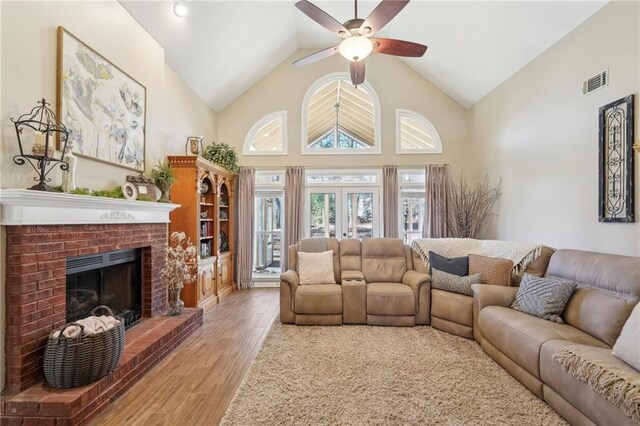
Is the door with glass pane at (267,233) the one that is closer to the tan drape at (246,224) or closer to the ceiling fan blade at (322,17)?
the tan drape at (246,224)

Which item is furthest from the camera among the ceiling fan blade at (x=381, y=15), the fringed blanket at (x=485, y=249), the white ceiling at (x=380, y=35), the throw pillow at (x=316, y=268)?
the throw pillow at (x=316, y=268)

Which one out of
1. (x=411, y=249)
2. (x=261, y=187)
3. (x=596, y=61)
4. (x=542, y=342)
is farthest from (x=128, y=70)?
(x=596, y=61)

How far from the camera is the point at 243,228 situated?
570cm

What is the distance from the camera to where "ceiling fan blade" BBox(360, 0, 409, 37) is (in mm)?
2240

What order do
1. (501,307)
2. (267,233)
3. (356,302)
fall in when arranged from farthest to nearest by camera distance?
(267,233) < (356,302) < (501,307)

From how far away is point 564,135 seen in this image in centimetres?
339

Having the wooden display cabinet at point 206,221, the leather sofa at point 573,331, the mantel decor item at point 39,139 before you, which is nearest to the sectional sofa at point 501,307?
the leather sofa at point 573,331

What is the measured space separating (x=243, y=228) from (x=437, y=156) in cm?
396

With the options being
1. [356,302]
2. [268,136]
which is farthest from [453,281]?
[268,136]

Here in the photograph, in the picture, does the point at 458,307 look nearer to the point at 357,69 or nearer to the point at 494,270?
the point at 494,270

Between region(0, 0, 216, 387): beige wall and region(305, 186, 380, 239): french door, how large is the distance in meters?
2.58

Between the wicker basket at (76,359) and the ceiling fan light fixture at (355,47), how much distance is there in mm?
2928

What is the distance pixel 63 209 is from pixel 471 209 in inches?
215

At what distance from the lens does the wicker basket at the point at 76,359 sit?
196cm
